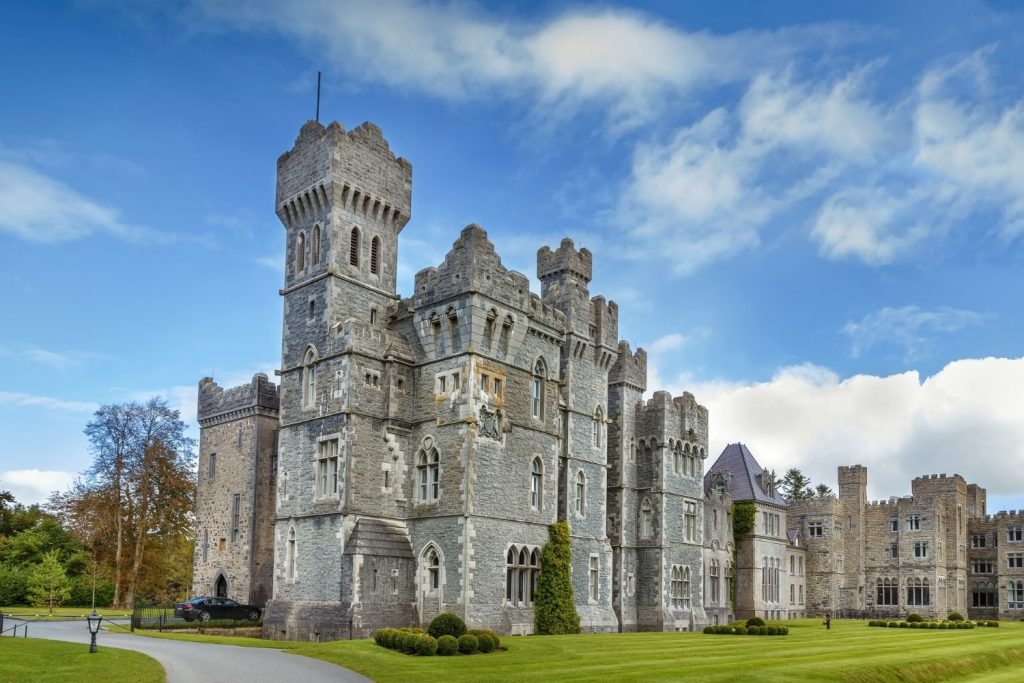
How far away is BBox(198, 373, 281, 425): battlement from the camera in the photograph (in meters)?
50.1

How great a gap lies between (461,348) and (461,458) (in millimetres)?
4725

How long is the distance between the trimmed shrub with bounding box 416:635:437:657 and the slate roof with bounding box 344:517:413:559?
317 inches

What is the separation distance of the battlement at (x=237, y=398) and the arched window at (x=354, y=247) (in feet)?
32.6

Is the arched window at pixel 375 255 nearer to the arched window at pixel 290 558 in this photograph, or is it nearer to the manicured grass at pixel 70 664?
the arched window at pixel 290 558

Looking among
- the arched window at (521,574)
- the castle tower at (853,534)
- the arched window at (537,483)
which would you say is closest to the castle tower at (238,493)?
the arched window at (521,574)

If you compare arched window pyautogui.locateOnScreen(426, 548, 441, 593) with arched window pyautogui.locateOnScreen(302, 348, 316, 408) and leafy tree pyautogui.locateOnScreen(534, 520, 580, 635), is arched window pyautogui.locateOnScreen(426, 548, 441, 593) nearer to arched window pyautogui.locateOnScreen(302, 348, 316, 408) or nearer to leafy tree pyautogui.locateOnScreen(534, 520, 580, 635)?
leafy tree pyautogui.locateOnScreen(534, 520, 580, 635)

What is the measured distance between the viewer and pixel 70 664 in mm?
24453

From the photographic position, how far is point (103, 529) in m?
58.8

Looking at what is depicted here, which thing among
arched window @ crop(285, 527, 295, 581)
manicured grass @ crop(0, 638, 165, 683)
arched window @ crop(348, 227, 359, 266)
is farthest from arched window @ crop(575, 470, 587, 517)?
manicured grass @ crop(0, 638, 165, 683)

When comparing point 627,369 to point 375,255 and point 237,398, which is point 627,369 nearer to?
point 375,255

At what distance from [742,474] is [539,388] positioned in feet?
96.6

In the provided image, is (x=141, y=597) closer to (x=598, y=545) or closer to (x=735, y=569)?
(x=598, y=545)

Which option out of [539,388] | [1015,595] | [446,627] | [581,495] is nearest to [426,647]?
[446,627]

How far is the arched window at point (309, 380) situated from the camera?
140ft
